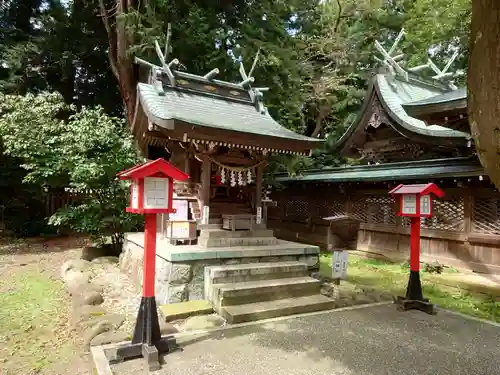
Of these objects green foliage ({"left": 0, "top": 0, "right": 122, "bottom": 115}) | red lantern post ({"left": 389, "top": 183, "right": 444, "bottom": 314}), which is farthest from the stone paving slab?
green foliage ({"left": 0, "top": 0, "right": 122, "bottom": 115})

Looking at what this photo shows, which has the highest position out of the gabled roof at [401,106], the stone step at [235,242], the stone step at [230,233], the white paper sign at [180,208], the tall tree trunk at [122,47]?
the tall tree trunk at [122,47]

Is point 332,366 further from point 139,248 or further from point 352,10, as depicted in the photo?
point 352,10

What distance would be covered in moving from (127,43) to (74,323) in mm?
9827

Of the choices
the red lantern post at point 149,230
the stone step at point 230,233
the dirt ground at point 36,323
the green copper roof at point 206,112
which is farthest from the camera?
the stone step at point 230,233

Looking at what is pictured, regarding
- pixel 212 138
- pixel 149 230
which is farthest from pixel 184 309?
pixel 212 138

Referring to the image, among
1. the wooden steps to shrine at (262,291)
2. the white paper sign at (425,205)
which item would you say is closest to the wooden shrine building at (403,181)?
the white paper sign at (425,205)

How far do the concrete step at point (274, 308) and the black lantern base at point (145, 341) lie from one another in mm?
1200

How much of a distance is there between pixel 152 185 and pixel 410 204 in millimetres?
4233

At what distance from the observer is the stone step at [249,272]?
5770mm

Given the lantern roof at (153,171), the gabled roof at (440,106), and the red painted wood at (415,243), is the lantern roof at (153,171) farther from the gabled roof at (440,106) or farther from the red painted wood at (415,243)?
the gabled roof at (440,106)

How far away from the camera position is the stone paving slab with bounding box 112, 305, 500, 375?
11.9 ft

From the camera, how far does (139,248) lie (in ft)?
25.3

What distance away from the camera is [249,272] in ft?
19.5

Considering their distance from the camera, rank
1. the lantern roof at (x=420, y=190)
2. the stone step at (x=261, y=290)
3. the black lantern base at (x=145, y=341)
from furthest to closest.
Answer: the lantern roof at (x=420, y=190) → the stone step at (x=261, y=290) → the black lantern base at (x=145, y=341)
